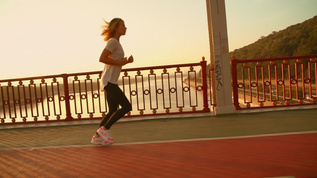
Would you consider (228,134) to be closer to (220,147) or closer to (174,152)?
(220,147)

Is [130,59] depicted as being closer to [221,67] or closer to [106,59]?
[106,59]

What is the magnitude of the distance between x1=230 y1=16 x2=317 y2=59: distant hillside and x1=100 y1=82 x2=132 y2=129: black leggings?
79948 mm

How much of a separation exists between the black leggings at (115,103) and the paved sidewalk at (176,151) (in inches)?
15.3

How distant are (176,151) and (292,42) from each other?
102m

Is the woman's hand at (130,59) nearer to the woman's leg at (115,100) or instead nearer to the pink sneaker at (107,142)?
the woman's leg at (115,100)

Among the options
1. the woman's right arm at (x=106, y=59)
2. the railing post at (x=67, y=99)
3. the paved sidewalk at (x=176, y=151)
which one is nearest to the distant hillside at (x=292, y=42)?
the railing post at (x=67, y=99)

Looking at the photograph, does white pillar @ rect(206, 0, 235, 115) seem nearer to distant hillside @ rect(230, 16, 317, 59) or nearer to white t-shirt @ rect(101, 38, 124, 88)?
white t-shirt @ rect(101, 38, 124, 88)

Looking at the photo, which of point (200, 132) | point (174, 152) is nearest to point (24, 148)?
point (174, 152)

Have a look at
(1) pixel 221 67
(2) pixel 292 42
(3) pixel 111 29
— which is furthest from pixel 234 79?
(2) pixel 292 42

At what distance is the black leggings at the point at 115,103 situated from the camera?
11.6 ft

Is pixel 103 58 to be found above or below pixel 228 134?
above

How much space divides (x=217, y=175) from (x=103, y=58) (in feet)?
6.81

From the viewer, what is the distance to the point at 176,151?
313cm

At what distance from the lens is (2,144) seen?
4.27 meters
